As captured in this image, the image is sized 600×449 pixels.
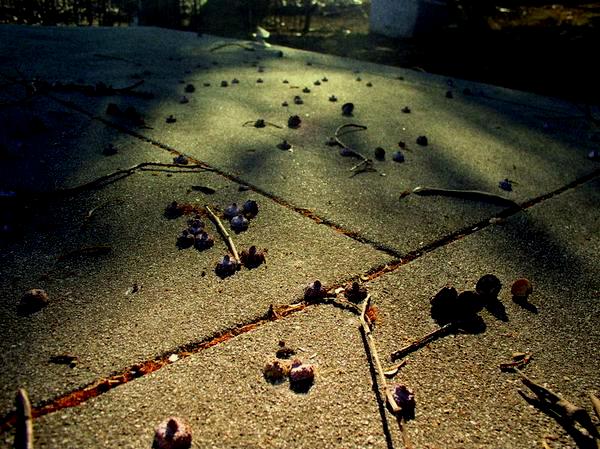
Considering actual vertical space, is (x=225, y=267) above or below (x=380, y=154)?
below

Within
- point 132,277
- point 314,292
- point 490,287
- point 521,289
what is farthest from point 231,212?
point 521,289

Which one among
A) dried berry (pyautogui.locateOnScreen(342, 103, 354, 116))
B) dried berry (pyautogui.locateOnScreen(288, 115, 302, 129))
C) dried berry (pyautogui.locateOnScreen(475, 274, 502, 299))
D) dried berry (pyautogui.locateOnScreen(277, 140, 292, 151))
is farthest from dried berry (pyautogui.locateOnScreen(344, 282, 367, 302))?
dried berry (pyautogui.locateOnScreen(342, 103, 354, 116))

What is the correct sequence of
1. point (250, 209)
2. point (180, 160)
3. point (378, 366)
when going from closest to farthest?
1. point (378, 366)
2. point (250, 209)
3. point (180, 160)

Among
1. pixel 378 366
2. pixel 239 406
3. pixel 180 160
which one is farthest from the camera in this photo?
pixel 180 160

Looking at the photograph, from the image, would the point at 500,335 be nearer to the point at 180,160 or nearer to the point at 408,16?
the point at 180,160

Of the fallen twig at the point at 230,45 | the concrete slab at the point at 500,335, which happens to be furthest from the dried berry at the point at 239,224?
the fallen twig at the point at 230,45

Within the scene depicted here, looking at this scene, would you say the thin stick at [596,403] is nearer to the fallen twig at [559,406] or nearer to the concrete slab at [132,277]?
the fallen twig at [559,406]
